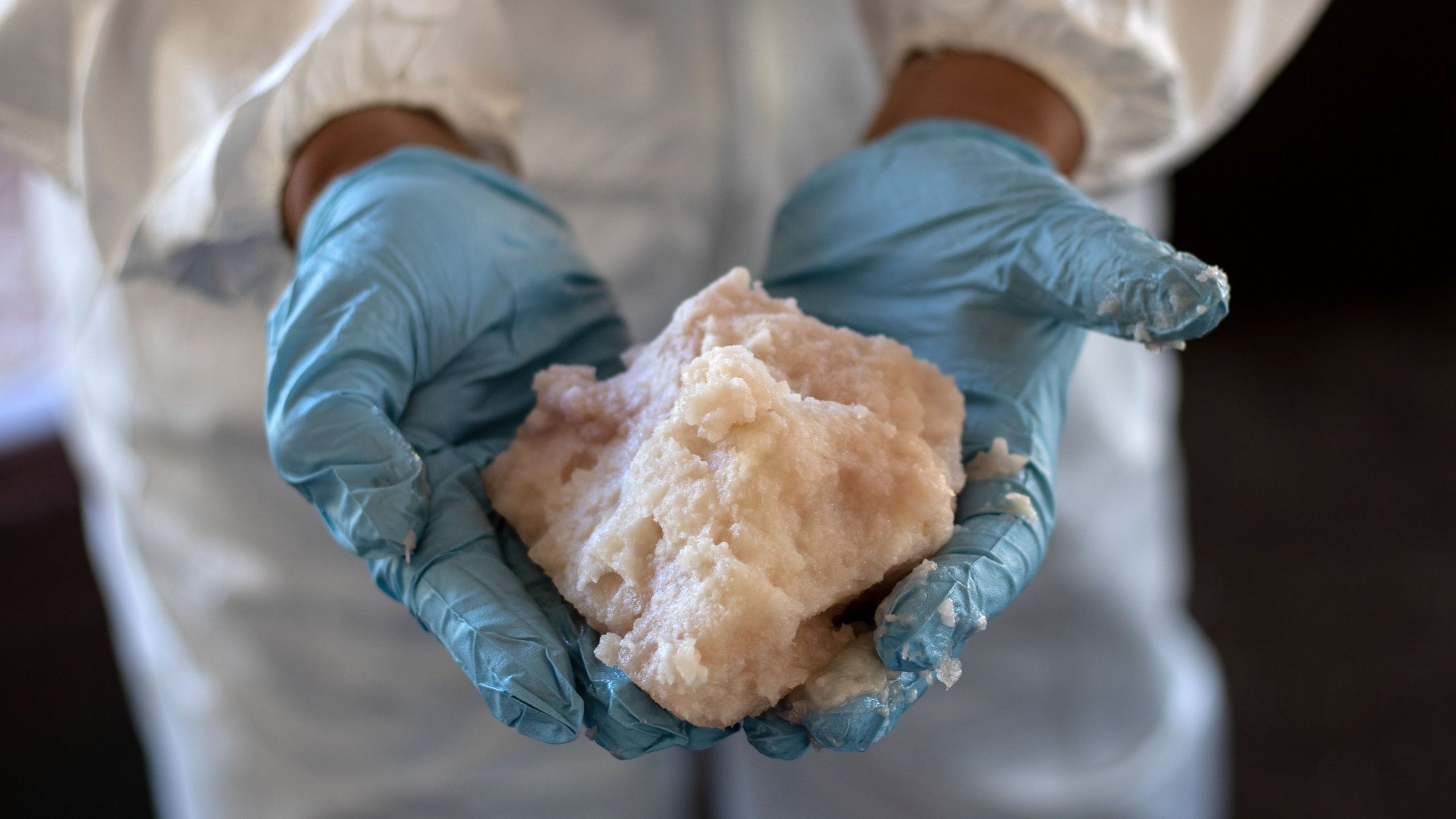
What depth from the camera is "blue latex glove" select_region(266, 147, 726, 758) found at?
0.87m

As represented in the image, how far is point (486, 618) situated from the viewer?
0.87m

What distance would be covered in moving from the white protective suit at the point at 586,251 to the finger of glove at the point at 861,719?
0.75 meters

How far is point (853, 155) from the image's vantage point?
1.20 m

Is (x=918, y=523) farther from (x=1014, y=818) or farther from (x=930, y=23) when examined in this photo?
(x=1014, y=818)

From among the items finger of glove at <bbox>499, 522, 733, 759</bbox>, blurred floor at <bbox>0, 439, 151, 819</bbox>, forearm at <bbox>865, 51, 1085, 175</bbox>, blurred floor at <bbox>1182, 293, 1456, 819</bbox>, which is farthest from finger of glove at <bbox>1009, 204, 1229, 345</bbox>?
blurred floor at <bbox>0, 439, 151, 819</bbox>

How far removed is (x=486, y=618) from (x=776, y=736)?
25cm

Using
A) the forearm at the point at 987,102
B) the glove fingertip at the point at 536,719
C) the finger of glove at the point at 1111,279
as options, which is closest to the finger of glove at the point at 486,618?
the glove fingertip at the point at 536,719

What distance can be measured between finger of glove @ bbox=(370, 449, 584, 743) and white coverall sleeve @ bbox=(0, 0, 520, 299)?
16.9 inches

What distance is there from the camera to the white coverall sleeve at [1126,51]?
123 centimetres

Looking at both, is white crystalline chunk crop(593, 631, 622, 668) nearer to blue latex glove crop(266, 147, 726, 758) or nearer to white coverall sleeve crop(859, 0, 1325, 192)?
blue latex glove crop(266, 147, 726, 758)

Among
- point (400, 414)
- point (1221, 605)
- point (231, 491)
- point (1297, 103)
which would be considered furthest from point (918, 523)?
point (1297, 103)

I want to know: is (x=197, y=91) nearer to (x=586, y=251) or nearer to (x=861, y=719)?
(x=586, y=251)

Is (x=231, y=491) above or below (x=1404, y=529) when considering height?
above

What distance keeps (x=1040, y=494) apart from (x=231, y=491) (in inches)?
40.0
